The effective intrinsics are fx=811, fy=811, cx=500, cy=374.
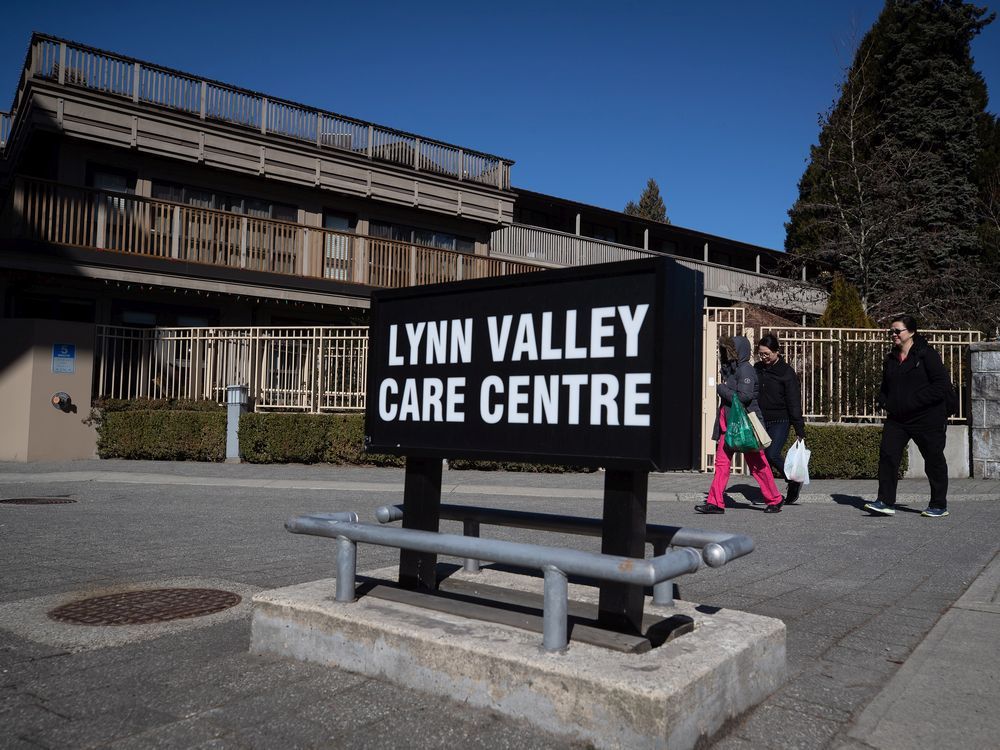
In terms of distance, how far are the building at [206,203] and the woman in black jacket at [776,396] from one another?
508 inches

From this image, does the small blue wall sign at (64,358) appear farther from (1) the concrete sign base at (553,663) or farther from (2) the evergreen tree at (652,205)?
(2) the evergreen tree at (652,205)

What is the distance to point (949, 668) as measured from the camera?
133 inches

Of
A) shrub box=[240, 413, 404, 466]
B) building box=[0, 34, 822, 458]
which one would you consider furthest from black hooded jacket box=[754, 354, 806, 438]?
building box=[0, 34, 822, 458]

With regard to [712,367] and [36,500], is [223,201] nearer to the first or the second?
[36,500]

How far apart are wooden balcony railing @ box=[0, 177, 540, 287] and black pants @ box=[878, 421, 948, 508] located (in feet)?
30.5

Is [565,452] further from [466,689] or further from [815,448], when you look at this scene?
[815,448]

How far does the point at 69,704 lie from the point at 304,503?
6488 mm

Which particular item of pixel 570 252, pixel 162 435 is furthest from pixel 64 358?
pixel 570 252

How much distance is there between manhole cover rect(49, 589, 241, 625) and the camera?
13.4ft

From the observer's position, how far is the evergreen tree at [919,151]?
23.3 m

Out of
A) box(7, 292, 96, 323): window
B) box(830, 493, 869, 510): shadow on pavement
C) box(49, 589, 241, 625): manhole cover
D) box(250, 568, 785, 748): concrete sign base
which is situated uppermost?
box(7, 292, 96, 323): window

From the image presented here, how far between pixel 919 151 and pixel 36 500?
91.5ft

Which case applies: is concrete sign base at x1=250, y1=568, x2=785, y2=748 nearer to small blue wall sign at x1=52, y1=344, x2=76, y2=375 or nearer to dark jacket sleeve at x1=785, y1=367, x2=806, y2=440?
dark jacket sleeve at x1=785, y1=367, x2=806, y2=440

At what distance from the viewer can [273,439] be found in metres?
14.5
